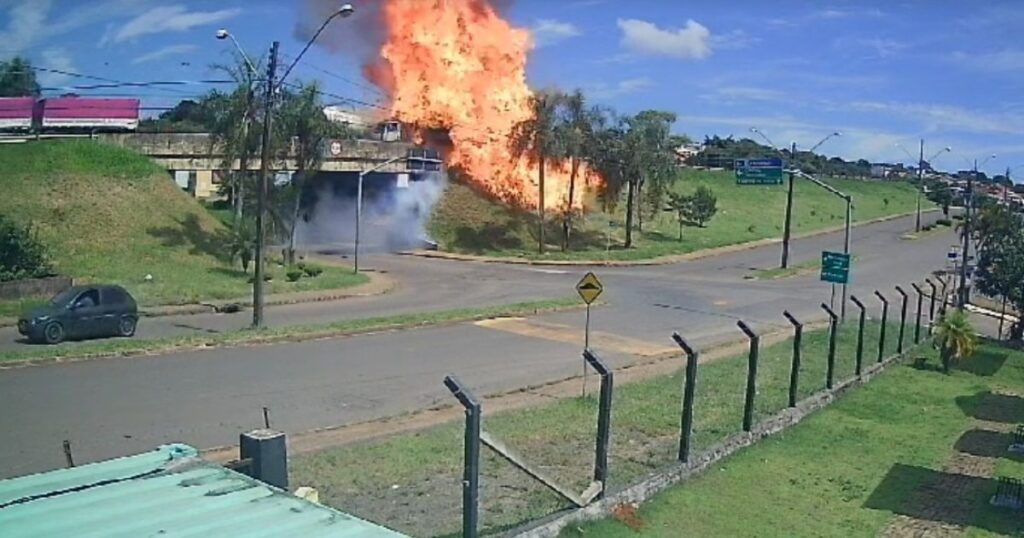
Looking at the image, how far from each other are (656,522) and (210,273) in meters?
29.8

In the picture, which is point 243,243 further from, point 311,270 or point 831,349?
point 831,349

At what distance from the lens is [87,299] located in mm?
25078

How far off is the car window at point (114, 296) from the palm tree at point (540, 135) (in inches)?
1340

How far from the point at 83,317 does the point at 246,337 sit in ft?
15.4

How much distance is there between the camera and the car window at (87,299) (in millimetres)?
24880

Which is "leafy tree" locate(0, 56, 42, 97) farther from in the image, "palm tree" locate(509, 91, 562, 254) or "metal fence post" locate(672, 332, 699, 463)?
"metal fence post" locate(672, 332, 699, 463)

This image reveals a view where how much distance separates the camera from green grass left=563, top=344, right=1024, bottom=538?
39.6 ft

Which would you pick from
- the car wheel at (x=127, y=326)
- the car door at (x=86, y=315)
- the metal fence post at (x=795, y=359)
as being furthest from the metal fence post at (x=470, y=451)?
the car wheel at (x=127, y=326)

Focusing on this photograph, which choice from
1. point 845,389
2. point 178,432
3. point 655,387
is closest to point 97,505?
point 178,432

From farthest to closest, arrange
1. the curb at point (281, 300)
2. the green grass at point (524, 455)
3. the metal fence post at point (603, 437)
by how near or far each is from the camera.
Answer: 1. the curb at point (281, 300)
2. the metal fence post at point (603, 437)
3. the green grass at point (524, 455)

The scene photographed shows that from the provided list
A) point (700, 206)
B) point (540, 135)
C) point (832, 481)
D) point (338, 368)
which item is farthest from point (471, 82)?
point (832, 481)

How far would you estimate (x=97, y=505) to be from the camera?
6328mm

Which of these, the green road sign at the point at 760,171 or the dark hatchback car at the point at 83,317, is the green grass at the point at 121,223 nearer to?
the dark hatchback car at the point at 83,317

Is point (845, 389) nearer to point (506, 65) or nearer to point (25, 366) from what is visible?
point (25, 366)
